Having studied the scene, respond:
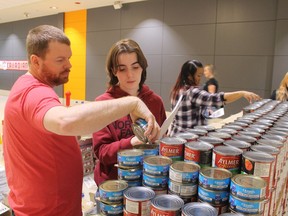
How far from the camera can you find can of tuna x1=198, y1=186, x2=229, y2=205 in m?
0.78

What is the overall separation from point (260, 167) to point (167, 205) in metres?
0.32

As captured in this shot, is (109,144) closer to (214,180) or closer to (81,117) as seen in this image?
(81,117)

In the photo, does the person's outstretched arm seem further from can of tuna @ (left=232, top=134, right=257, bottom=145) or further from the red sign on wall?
the red sign on wall

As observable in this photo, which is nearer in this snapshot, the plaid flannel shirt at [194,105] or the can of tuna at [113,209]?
the can of tuna at [113,209]

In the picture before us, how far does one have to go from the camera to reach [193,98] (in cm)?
238

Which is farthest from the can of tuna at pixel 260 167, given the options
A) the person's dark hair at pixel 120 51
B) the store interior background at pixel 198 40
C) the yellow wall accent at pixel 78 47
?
the yellow wall accent at pixel 78 47

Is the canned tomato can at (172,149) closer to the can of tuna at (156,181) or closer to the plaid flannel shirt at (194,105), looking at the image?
the can of tuna at (156,181)

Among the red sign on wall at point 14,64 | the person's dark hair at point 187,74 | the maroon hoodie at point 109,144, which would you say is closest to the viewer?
the maroon hoodie at point 109,144

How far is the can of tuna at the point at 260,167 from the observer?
85 centimetres

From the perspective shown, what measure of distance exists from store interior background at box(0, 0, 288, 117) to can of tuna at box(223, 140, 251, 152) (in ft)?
14.9

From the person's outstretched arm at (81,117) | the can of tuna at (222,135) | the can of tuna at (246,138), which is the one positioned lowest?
the can of tuna at (246,138)

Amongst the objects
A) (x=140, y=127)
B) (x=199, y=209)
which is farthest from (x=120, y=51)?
(x=199, y=209)

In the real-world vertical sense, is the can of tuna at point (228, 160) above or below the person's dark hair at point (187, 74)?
below

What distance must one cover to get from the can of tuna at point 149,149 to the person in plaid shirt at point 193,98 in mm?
1330
